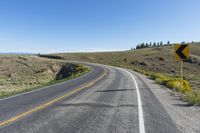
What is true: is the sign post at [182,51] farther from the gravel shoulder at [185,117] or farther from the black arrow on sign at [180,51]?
the gravel shoulder at [185,117]

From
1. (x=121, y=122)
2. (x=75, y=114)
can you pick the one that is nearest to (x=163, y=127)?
(x=121, y=122)

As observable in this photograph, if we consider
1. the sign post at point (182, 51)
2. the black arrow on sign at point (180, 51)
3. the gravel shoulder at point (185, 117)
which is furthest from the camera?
the black arrow on sign at point (180, 51)

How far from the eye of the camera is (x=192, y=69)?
5466 centimetres

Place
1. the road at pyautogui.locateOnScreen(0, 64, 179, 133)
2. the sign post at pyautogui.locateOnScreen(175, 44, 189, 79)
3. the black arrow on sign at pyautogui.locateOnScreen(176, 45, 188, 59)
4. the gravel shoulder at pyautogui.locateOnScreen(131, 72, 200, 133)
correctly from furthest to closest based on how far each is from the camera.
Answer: the black arrow on sign at pyautogui.locateOnScreen(176, 45, 188, 59) → the sign post at pyautogui.locateOnScreen(175, 44, 189, 79) → the gravel shoulder at pyautogui.locateOnScreen(131, 72, 200, 133) → the road at pyautogui.locateOnScreen(0, 64, 179, 133)

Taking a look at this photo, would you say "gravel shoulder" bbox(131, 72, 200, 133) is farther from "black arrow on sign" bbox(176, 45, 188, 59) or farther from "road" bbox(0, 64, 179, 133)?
"black arrow on sign" bbox(176, 45, 188, 59)

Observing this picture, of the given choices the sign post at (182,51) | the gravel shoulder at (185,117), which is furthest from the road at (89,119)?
the sign post at (182,51)

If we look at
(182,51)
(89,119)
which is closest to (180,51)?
(182,51)

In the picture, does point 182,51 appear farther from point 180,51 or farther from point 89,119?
point 89,119

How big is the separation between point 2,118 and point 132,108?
4761 mm

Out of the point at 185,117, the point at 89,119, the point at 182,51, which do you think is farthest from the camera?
the point at 182,51

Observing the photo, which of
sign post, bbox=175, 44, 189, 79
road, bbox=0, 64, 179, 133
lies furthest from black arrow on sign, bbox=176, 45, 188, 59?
road, bbox=0, 64, 179, 133

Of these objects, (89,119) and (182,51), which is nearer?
(89,119)

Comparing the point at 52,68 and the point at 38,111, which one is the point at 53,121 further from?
the point at 52,68

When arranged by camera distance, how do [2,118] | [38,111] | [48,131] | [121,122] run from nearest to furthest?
[48,131] → [121,122] → [2,118] → [38,111]
